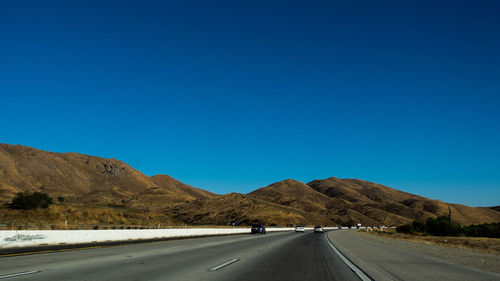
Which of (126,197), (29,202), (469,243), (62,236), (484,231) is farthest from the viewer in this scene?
(126,197)

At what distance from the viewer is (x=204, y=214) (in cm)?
11825

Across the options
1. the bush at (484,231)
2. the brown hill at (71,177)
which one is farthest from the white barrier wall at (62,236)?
the bush at (484,231)

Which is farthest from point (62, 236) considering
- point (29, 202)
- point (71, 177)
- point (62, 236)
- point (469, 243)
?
point (71, 177)

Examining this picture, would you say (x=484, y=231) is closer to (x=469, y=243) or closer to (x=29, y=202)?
(x=469, y=243)

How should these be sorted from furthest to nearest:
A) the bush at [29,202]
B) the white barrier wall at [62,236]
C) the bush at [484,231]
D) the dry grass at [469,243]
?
1. the bush at [484,231]
2. the bush at [29,202]
3. the dry grass at [469,243]
4. the white barrier wall at [62,236]

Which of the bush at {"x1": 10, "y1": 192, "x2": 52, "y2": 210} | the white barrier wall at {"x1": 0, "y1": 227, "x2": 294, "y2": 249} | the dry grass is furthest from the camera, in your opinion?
the bush at {"x1": 10, "y1": 192, "x2": 52, "y2": 210}

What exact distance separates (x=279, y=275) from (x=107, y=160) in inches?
6539

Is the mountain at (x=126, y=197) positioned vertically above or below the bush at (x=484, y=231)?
above

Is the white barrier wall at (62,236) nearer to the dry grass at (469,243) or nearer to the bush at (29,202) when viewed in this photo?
the dry grass at (469,243)

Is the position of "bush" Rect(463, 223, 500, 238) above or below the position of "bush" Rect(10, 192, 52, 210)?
below

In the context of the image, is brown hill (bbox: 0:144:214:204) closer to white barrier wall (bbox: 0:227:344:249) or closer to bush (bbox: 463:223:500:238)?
white barrier wall (bbox: 0:227:344:249)

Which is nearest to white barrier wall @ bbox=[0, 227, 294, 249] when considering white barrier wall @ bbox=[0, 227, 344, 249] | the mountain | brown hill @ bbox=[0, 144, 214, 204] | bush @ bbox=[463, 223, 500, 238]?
white barrier wall @ bbox=[0, 227, 344, 249]

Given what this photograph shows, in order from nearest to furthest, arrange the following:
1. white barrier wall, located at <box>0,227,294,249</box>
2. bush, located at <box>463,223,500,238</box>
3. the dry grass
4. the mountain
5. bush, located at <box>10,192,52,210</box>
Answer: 1. white barrier wall, located at <box>0,227,294,249</box>
2. the dry grass
3. bush, located at <box>10,192,52,210</box>
4. bush, located at <box>463,223,500,238</box>
5. the mountain

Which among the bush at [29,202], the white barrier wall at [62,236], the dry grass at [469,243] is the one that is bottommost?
the dry grass at [469,243]
